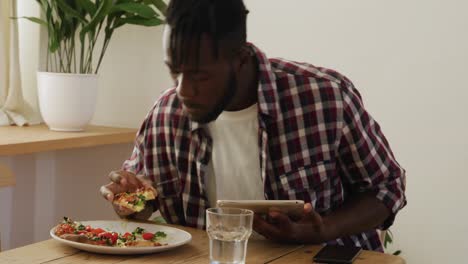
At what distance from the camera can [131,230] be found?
159cm

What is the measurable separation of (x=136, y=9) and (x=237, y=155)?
1208 mm

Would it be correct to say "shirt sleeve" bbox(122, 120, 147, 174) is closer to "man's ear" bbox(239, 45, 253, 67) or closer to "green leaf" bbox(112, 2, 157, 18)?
"man's ear" bbox(239, 45, 253, 67)

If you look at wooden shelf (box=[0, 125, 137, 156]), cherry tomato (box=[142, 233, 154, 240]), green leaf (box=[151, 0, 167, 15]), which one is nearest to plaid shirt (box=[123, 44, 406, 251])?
cherry tomato (box=[142, 233, 154, 240])

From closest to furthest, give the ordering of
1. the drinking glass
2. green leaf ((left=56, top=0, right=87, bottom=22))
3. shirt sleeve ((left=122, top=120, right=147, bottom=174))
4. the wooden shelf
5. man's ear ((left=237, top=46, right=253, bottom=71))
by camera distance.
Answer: the drinking glass, man's ear ((left=237, top=46, right=253, bottom=71)), shirt sleeve ((left=122, top=120, right=147, bottom=174)), the wooden shelf, green leaf ((left=56, top=0, right=87, bottom=22))

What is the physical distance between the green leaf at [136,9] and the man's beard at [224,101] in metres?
1.24

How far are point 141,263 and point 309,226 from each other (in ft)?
1.10

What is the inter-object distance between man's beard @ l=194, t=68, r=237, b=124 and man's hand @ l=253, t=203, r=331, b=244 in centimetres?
21

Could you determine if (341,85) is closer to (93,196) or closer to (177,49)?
(177,49)

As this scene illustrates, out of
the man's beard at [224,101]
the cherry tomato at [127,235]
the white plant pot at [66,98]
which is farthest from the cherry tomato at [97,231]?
the white plant pot at [66,98]

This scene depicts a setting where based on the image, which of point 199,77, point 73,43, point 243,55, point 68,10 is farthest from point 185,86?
point 73,43

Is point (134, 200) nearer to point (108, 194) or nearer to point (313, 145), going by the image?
point (108, 194)

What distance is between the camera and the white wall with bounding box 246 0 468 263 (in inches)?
98.7

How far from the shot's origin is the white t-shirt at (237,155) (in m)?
1.68

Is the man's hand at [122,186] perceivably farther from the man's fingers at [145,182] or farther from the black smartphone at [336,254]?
the black smartphone at [336,254]
